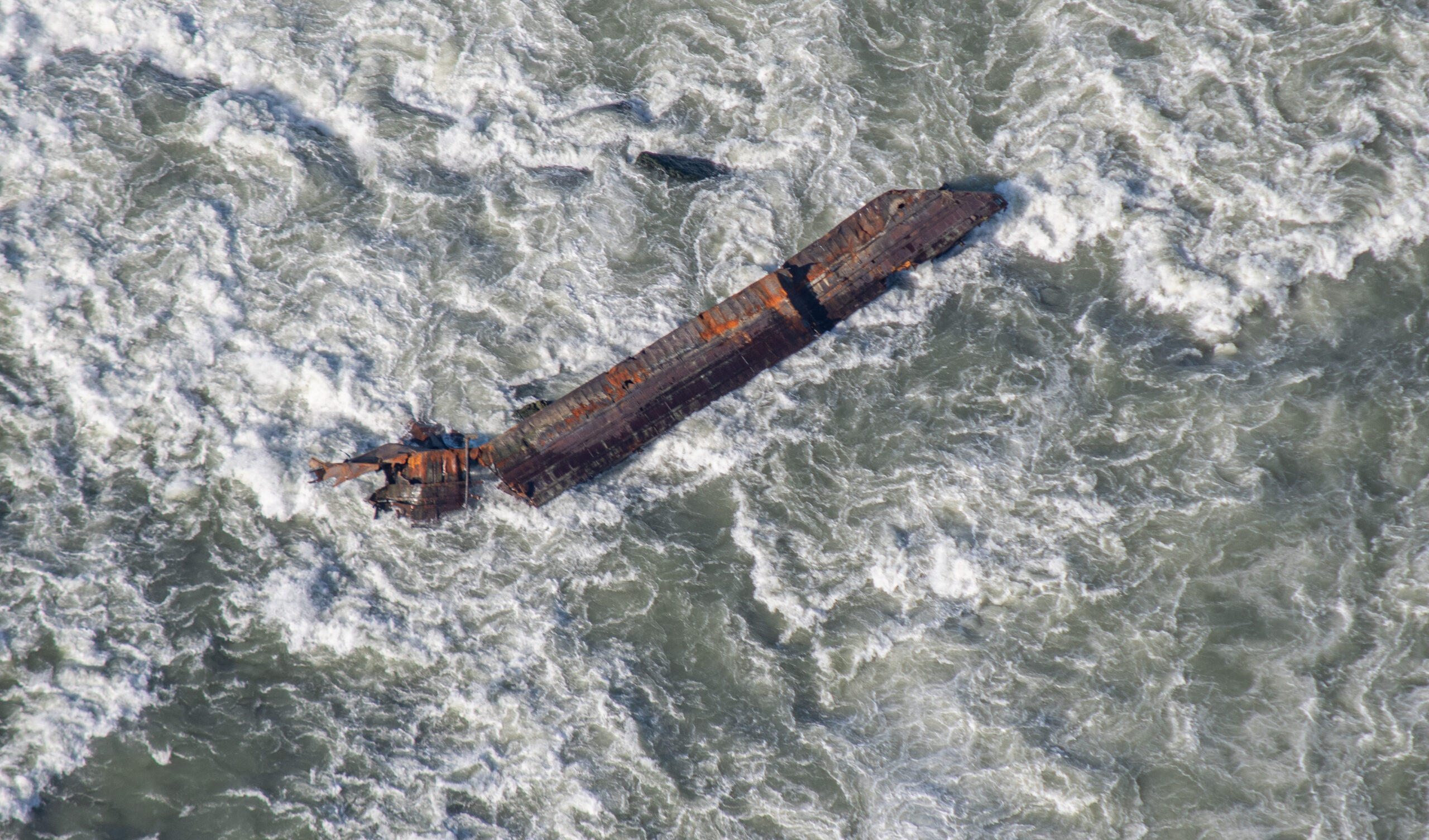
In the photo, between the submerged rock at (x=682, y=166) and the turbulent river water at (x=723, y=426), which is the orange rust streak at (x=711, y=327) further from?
the submerged rock at (x=682, y=166)

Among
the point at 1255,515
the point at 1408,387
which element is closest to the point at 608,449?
the point at 1255,515

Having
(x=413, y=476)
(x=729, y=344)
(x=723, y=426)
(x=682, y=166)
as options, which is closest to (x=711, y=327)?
(x=729, y=344)

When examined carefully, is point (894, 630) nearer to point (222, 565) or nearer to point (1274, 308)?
point (1274, 308)

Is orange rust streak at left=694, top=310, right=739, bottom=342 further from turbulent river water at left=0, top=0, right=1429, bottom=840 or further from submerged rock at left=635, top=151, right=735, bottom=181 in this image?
submerged rock at left=635, top=151, right=735, bottom=181

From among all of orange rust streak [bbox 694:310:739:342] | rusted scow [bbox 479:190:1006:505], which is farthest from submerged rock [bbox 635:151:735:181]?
orange rust streak [bbox 694:310:739:342]

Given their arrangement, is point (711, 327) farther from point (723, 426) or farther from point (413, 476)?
point (413, 476)

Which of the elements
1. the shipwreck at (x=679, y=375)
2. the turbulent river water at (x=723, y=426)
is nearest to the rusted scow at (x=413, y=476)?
the shipwreck at (x=679, y=375)

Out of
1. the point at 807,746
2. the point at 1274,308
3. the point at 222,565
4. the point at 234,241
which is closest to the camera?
the point at 807,746
